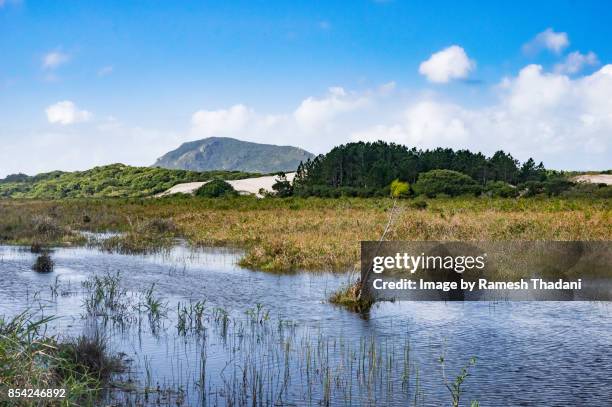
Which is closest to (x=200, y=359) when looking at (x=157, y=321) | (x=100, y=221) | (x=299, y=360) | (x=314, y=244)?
(x=299, y=360)

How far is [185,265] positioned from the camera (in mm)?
27469

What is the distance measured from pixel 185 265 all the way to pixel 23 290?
7720mm

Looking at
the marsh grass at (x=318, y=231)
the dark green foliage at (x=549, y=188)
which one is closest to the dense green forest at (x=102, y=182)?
the dark green foliage at (x=549, y=188)

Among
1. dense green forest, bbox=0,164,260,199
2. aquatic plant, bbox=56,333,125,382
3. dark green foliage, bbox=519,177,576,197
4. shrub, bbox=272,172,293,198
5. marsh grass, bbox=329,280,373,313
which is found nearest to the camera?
aquatic plant, bbox=56,333,125,382

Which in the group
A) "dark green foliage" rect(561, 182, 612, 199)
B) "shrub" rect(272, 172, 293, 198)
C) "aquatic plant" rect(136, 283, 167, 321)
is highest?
"shrub" rect(272, 172, 293, 198)

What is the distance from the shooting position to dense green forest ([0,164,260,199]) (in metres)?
126

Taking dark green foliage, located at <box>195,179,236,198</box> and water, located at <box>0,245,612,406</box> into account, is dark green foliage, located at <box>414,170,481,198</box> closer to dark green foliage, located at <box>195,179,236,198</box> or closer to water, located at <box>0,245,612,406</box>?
dark green foliage, located at <box>195,179,236,198</box>

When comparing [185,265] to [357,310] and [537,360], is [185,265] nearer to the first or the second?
[357,310]

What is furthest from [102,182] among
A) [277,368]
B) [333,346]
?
[277,368]

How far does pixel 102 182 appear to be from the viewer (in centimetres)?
13812

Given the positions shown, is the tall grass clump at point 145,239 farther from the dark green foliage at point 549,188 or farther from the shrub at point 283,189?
the shrub at point 283,189

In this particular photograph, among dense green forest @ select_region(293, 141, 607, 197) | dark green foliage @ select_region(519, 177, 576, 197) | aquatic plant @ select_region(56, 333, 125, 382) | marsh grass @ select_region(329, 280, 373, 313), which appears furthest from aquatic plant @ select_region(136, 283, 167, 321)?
dense green forest @ select_region(293, 141, 607, 197)

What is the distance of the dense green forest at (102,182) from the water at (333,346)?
97501 millimetres

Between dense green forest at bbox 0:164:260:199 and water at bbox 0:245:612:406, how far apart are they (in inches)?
3839
